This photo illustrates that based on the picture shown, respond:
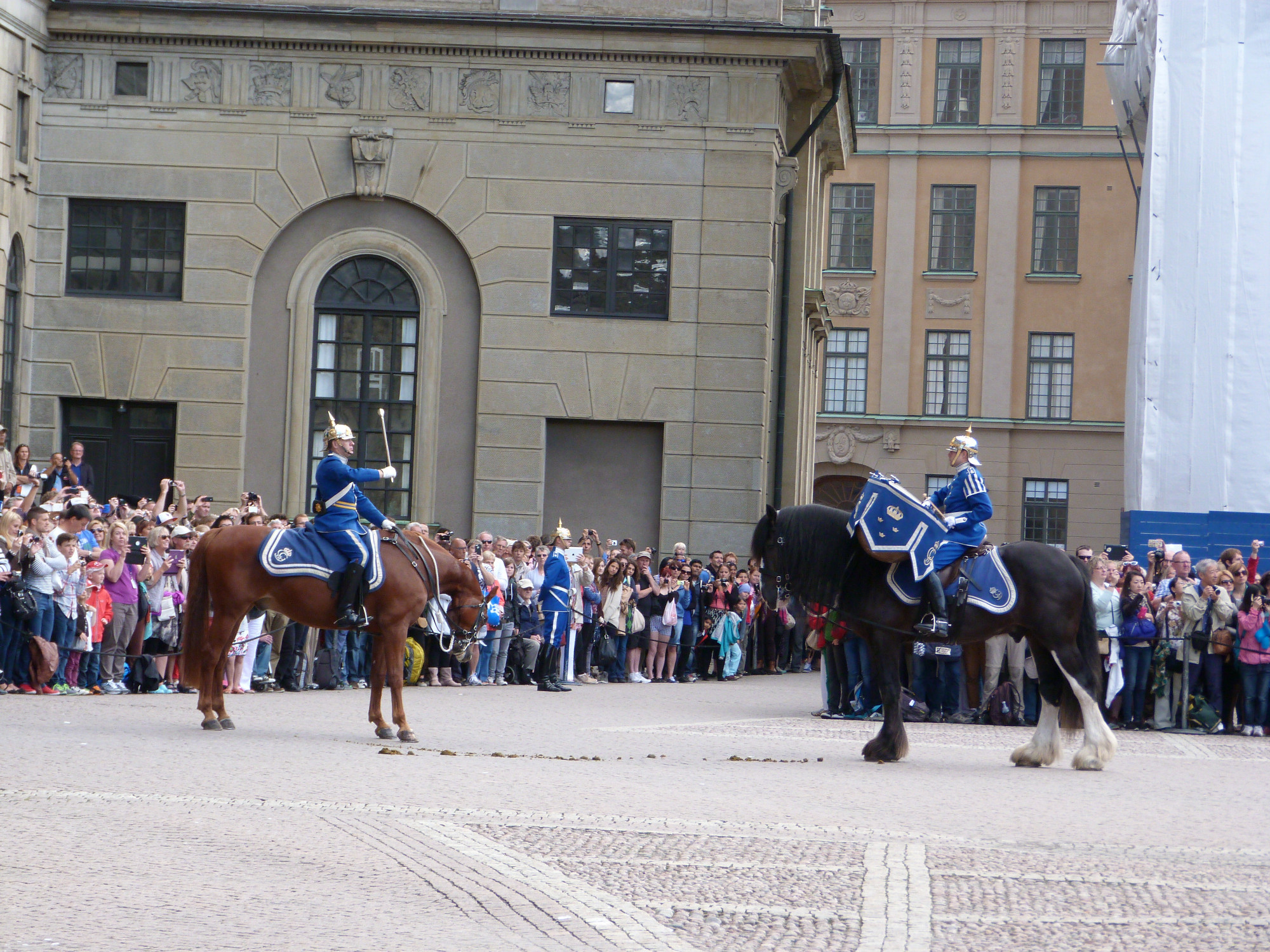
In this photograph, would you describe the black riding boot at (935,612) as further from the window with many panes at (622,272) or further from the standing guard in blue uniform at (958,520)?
the window with many panes at (622,272)

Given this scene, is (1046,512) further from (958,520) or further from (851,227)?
(958,520)

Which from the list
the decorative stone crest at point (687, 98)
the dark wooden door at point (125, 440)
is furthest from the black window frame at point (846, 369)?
the dark wooden door at point (125, 440)

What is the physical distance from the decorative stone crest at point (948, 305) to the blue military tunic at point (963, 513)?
124 feet

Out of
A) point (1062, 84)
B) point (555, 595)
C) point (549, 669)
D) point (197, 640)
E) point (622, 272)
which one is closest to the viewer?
point (197, 640)

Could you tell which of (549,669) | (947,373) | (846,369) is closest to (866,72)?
(846,369)

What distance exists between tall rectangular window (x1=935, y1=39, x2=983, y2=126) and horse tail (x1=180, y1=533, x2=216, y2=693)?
40958mm

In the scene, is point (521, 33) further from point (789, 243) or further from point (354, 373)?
point (789, 243)

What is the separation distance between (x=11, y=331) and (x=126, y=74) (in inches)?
180

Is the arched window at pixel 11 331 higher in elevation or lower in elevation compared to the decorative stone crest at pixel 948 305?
lower

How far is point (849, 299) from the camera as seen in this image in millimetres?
52656

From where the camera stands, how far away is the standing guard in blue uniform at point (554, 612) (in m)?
23.1

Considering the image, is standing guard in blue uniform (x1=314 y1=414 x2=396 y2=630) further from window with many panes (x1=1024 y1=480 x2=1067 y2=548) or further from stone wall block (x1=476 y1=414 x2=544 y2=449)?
window with many panes (x1=1024 y1=480 x2=1067 y2=548)

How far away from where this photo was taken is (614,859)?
8867 mm

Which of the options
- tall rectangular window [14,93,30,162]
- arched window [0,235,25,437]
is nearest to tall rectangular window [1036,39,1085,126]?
tall rectangular window [14,93,30,162]
